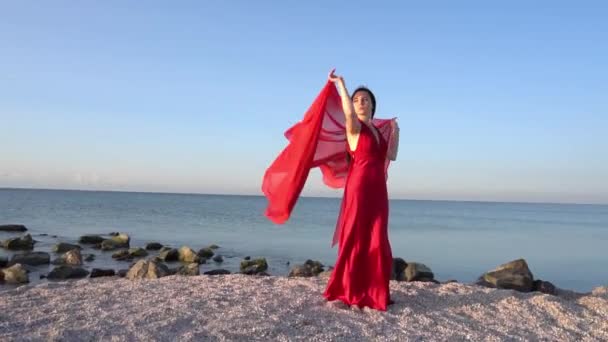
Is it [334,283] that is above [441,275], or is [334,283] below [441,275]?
above

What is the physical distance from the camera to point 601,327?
6.76 metres

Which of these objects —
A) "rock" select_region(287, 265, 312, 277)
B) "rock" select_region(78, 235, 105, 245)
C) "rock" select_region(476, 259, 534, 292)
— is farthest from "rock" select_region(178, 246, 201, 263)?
"rock" select_region(476, 259, 534, 292)

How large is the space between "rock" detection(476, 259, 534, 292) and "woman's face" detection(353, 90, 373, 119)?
5.52 m

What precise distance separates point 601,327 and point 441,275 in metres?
10.4

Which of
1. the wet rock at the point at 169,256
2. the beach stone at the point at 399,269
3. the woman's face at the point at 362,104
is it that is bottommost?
the wet rock at the point at 169,256

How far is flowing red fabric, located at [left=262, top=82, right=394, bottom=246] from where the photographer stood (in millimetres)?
7156

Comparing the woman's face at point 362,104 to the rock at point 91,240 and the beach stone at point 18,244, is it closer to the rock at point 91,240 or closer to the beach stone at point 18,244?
the beach stone at point 18,244

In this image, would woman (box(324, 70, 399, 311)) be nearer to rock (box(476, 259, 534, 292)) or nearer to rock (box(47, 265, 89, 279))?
rock (box(476, 259, 534, 292))

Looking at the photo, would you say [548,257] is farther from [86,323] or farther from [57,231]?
[57,231]

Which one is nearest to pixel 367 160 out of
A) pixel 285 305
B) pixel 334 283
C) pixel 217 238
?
pixel 334 283

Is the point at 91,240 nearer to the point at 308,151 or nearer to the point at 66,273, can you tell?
the point at 66,273

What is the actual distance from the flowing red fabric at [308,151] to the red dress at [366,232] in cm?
33

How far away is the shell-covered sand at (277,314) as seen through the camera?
561 centimetres

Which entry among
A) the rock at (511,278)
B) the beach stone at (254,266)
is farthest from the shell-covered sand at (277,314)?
the beach stone at (254,266)
